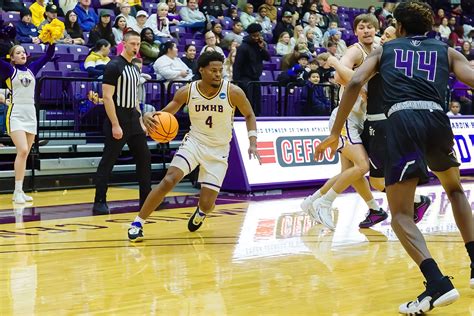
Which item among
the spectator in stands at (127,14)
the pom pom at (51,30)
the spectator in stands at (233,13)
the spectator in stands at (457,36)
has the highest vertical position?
the pom pom at (51,30)

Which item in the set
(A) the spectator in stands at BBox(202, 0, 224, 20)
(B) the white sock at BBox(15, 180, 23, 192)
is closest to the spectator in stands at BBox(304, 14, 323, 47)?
(A) the spectator in stands at BBox(202, 0, 224, 20)

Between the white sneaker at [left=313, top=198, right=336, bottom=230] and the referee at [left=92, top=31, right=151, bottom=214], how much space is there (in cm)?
207

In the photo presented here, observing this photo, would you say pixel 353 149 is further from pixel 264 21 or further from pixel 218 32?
pixel 264 21

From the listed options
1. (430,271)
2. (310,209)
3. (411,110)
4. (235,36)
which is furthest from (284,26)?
(430,271)

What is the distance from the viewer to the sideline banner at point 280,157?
12148 millimetres

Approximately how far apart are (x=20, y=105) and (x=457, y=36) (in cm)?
1678

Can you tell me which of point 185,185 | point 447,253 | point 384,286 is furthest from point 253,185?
point 384,286

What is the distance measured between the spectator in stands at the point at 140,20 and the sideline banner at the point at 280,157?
3894 mm

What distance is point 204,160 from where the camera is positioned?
8117 millimetres

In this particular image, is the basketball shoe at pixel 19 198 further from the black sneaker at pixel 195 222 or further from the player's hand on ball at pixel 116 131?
the black sneaker at pixel 195 222

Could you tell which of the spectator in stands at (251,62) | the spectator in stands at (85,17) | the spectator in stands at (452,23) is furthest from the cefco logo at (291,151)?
the spectator in stands at (452,23)

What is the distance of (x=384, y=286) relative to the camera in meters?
5.74

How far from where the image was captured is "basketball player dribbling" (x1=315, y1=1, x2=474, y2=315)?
503 centimetres

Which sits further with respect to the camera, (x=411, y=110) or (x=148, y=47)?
(x=148, y=47)
